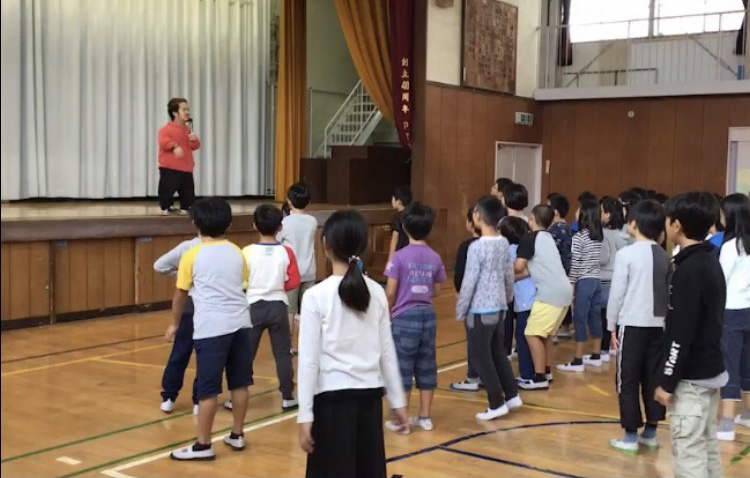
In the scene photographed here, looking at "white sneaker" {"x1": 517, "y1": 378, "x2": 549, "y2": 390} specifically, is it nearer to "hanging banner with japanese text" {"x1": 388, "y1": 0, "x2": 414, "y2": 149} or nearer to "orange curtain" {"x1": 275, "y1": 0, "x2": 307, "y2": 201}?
"hanging banner with japanese text" {"x1": 388, "y1": 0, "x2": 414, "y2": 149}

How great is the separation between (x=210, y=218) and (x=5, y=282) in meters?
2.65

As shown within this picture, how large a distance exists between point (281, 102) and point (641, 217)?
33.3 feet

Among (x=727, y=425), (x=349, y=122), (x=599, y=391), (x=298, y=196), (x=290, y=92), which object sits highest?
(x=290, y=92)

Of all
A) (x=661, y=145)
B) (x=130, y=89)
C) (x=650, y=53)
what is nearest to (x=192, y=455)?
(x=130, y=89)

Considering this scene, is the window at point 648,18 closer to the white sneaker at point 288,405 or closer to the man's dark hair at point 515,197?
the man's dark hair at point 515,197

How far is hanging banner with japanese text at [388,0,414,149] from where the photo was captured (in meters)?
12.4

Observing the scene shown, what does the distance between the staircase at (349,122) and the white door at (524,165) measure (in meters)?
2.34

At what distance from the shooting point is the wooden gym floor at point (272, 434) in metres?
4.08

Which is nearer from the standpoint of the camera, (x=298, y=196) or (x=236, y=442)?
(x=236, y=442)

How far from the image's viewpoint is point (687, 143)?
45.5 ft

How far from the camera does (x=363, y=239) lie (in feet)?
9.33

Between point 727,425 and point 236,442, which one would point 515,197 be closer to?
point 727,425

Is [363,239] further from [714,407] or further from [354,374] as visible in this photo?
[714,407]

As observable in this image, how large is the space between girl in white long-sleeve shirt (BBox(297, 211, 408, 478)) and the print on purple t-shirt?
179 cm
